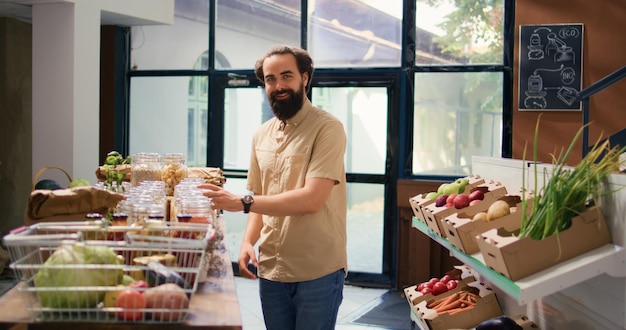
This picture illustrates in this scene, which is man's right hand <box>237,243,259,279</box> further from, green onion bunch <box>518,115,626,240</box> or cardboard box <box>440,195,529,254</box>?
green onion bunch <box>518,115,626,240</box>

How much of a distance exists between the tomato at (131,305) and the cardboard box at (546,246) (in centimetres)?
124

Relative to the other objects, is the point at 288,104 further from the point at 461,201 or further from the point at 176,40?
the point at 176,40

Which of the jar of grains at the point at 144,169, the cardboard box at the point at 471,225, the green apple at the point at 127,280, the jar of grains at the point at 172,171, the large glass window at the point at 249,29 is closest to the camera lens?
the green apple at the point at 127,280

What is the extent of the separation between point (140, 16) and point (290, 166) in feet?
13.4

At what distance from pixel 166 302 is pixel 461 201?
6.19 ft

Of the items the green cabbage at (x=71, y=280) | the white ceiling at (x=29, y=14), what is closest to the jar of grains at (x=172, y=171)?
the green cabbage at (x=71, y=280)

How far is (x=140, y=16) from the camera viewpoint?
6488mm

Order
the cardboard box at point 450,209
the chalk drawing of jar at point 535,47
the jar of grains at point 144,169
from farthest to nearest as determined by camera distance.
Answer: the chalk drawing of jar at point 535,47 → the jar of grains at point 144,169 → the cardboard box at point 450,209

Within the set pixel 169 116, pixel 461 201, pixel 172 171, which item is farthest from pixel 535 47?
pixel 172 171

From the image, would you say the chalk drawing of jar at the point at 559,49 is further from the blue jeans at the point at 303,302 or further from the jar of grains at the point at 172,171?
the blue jeans at the point at 303,302

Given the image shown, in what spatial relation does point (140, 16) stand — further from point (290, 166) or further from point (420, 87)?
point (290, 166)

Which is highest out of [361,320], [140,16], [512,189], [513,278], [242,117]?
[140,16]

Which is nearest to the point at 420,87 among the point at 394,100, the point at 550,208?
the point at 394,100

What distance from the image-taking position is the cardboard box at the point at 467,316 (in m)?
3.40
